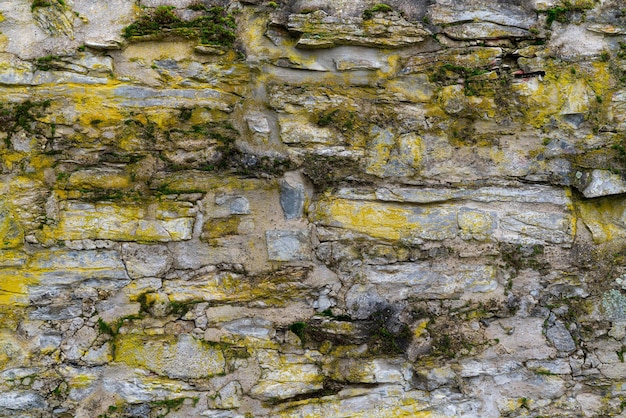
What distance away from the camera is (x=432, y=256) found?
4.04 meters

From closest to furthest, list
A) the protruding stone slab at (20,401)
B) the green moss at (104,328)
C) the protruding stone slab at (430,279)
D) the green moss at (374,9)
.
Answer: the protruding stone slab at (20,401) → the green moss at (104,328) → the green moss at (374,9) → the protruding stone slab at (430,279)

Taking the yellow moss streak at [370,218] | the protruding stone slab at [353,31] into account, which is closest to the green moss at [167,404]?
the yellow moss streak at [370,218]

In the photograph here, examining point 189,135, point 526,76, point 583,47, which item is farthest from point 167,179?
point 583,47

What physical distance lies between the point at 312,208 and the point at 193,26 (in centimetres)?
151

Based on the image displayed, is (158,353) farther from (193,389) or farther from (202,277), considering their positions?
(202,277)

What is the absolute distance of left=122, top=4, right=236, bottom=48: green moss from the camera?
3740mm

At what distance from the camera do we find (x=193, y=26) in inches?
149

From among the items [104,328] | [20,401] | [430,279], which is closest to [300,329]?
[430,279]

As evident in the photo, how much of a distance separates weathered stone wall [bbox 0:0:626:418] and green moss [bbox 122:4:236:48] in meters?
0.01

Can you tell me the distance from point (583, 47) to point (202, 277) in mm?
3232

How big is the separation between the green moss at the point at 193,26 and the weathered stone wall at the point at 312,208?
0.01m

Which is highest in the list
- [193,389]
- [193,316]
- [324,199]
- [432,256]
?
[324,199]

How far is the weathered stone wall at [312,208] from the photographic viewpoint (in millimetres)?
3717

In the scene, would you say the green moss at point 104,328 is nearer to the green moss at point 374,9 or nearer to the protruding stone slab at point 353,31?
the protruding stone slab at point 353,31
